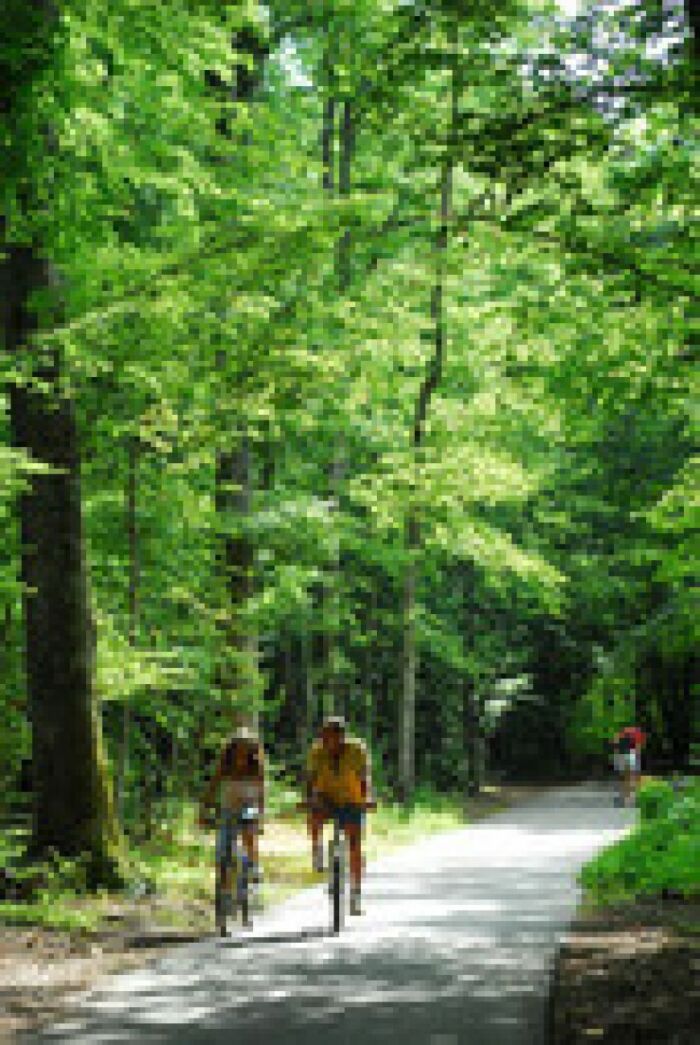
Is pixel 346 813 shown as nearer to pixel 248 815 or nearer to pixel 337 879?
pixel 248 815

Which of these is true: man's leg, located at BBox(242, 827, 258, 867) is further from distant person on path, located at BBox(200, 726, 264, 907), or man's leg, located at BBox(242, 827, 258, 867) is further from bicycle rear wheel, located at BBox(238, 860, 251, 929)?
bicycle rear wheel, located at BBox(238, 860, 251, 929)

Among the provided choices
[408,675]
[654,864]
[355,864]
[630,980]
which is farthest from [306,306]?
[408,675]

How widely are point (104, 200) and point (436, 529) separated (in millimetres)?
14974

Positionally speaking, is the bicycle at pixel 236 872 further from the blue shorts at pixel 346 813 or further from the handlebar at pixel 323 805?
the blue shorts at pixel 346 813

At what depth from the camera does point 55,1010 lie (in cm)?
887

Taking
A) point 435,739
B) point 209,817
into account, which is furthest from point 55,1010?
point 435,739

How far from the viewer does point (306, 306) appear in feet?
57.7

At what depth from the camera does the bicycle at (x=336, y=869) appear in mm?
12047

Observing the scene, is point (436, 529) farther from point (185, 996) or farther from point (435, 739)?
point (185, 996)

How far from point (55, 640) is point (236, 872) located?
116 inches

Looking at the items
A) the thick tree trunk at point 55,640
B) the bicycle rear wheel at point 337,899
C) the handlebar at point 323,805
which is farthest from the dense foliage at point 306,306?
the bicycle rear wheel at point 337,899

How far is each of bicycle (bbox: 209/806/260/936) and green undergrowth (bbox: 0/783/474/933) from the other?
1.59 feet

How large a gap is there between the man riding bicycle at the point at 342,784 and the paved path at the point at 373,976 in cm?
81

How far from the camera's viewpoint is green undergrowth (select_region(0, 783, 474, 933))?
12492 mm
